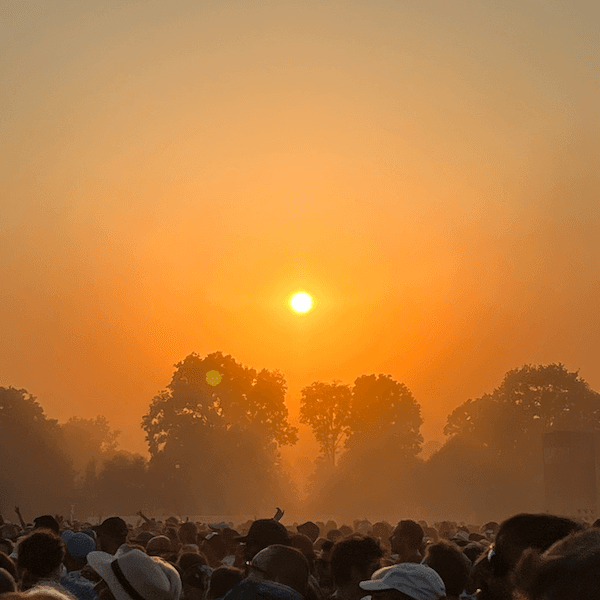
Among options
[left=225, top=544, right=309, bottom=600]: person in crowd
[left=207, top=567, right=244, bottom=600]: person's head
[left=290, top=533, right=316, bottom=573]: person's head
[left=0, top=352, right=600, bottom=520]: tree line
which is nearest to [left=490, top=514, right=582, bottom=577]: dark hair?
[left=225, top=544, right=309, bottom=600]: person in crowd

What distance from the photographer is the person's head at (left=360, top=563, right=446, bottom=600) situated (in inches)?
214

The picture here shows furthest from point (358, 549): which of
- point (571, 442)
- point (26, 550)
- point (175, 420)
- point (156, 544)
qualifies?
point (175, 420)

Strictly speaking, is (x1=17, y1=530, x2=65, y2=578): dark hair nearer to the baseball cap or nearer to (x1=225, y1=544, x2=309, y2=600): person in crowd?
(x1=225, y1=544, x2=309, y2=600): person in crowd

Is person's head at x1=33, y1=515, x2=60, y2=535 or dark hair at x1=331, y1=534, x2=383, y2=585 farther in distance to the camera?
person's head at x1=33, y1=515, x2=60, y2=535

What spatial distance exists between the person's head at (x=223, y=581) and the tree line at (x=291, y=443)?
239 feet

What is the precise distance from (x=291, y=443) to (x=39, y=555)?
92.2 m

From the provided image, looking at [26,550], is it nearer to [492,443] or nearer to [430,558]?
[430,558]

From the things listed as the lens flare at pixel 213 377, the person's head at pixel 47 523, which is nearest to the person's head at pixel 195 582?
the person's head at pixel 47 523

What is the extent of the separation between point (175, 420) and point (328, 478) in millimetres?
21374

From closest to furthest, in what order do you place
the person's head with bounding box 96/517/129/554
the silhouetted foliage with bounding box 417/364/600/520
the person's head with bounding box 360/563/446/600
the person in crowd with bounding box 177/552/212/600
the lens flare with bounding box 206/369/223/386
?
the person's head with bounding box 360/563/446/600 < the person in crowd with bounding box 177/552/212/600 < the person's head with bounding box 96/517/129/554 < the silhouetted foliage with bounding box 417/364/600/520 < the lens flare with bounding box 206/369/223/386

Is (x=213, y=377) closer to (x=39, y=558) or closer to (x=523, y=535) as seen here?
(x=39, y=558)

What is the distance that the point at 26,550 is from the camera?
7234 millimetres

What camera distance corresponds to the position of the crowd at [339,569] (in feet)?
7.02

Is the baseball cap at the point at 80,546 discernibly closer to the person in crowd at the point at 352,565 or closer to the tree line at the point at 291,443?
the person in crowd at the point at 352,565
